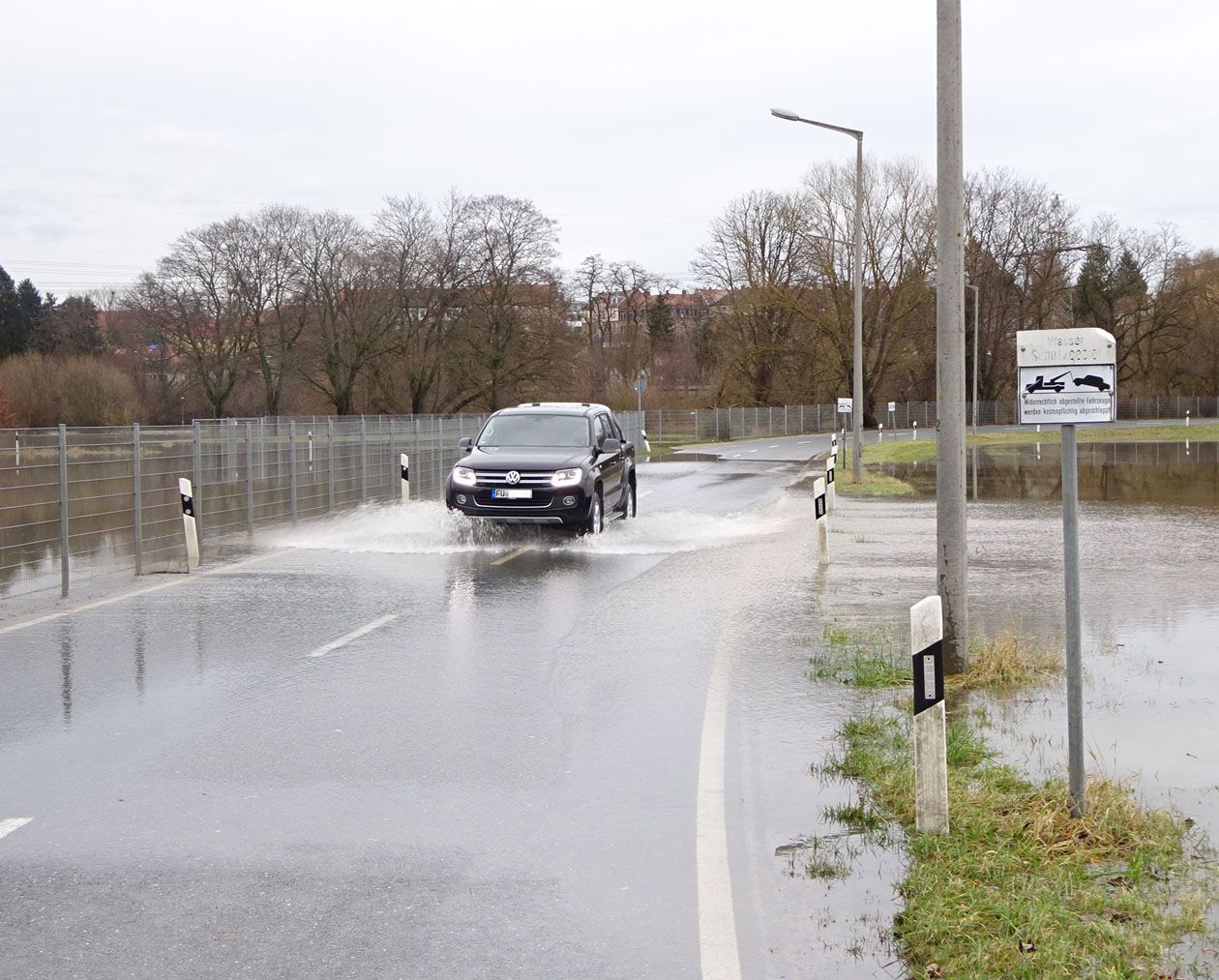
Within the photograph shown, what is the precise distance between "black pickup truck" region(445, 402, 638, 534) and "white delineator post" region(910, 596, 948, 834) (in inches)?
463

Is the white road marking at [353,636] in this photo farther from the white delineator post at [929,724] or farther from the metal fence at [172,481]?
the white delineator post at [929,724]

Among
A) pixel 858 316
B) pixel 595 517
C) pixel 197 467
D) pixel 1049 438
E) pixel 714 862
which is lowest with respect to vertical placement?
pixel 714 862

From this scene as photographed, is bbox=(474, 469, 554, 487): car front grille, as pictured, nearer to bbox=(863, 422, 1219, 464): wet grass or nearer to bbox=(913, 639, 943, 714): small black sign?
bbox=(913, 639, 943, 714): small black sign

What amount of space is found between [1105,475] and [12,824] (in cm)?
3462

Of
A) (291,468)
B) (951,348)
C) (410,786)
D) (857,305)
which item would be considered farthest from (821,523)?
(857,305)

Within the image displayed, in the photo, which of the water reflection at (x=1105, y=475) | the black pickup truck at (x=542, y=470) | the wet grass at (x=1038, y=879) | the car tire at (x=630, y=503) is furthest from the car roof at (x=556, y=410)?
the wet grass at (x=1038, y=879)

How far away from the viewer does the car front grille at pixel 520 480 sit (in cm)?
1742

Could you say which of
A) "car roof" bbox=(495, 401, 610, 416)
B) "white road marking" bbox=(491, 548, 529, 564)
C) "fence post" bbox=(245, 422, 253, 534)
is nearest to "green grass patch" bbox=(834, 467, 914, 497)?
"car roof" bbox=(495, 401, 610, 416)

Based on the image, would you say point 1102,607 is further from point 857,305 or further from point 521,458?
point 857,305

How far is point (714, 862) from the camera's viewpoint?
5324 millimetres

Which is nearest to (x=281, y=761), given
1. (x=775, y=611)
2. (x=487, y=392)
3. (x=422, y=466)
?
(x=775, y=611)

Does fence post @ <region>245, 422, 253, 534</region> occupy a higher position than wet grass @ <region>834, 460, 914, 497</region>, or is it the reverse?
fence post @ <region>245, 422, 253, 534</region>

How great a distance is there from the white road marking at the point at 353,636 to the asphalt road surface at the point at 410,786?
49 millimetres

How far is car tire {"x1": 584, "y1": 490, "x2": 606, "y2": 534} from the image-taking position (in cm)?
1786
